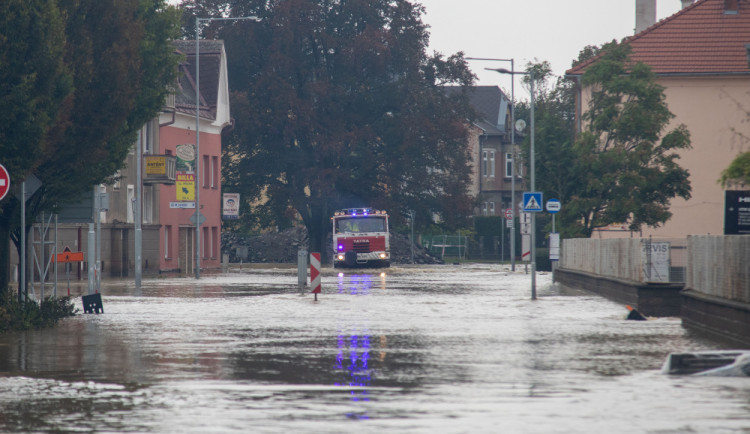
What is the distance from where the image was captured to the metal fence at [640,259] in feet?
85.3

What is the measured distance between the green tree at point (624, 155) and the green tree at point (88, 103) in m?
22.8

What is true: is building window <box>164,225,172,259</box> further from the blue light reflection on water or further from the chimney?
the blue light reflection on water

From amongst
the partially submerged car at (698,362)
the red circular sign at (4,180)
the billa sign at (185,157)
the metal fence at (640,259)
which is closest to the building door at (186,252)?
the billa sign at (185,157)

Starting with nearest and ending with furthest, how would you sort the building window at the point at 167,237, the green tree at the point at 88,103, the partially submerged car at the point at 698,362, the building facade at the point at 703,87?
1. the partially submerged car at the point at 698,362
2. the green tree at the point at 88,103
3. the building facade at the point at 703,87
4. the building window at the point at 167,237

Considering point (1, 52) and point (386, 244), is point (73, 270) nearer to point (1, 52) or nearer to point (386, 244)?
point (386, 244)

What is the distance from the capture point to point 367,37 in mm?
68562

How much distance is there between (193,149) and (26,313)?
38.4 metres

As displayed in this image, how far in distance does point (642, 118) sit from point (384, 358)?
104 ft

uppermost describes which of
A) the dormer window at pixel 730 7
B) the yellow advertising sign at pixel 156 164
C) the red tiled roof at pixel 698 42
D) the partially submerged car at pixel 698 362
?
the dormer window at pixel 730 7

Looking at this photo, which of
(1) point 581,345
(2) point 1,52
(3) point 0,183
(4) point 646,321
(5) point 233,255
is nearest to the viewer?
(1) point 581,345

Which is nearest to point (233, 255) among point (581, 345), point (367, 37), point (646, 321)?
point (367, 37)

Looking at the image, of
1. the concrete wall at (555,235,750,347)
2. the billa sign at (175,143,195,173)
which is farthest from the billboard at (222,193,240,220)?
the concrete wall at (555,235,750,347)

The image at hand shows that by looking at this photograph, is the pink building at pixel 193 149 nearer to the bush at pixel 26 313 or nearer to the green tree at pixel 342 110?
the green tree at pixel 342 110

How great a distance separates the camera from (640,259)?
27.5m
